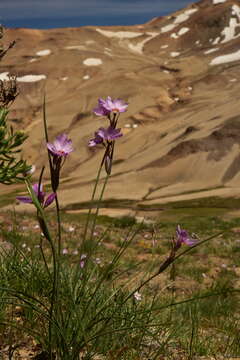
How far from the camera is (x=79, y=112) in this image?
130 metres

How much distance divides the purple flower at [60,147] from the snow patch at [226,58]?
149806 mm

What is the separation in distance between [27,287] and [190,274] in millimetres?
7301

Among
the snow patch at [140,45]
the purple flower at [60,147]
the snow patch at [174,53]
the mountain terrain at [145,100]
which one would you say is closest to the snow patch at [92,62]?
the mountain terrain at [145,100]

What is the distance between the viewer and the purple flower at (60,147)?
2.76 meters

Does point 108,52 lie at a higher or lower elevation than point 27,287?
lower

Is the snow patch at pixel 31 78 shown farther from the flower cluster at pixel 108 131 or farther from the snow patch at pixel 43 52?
the flower cluster at pixel 108 131

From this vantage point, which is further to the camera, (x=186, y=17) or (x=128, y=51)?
(x=186, y=17)

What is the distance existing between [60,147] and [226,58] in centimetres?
15374

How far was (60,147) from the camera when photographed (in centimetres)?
281

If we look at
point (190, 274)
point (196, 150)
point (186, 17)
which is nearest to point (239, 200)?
point (196, 150)

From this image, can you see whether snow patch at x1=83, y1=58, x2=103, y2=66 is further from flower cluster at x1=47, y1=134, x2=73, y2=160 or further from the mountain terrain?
flower cluster at x1=47, y1=134, x2=73, y2=160

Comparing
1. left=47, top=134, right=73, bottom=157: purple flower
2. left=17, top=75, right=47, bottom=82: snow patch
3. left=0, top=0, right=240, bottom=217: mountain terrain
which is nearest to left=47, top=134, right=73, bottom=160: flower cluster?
left=47, top=134, right=73, bottom=157: purple flower

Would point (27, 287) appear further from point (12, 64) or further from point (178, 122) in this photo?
point (12, 64)

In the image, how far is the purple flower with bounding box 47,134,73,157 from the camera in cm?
276
